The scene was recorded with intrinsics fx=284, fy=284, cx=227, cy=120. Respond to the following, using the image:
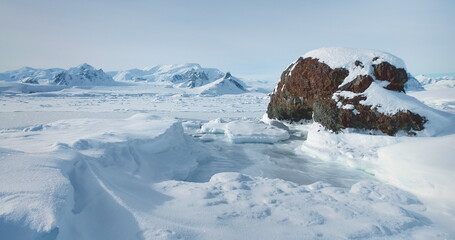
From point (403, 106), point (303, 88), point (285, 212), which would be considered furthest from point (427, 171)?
point (303, 88)

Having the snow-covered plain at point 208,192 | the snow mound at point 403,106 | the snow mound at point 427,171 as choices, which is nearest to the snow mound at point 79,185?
the snow-covered plain at point 208,192

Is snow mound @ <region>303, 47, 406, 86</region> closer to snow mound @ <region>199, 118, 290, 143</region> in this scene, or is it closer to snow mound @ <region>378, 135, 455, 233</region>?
snow mound @ <region>199, 118, 290, 143</region>

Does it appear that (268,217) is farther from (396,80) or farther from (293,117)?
(293,117)

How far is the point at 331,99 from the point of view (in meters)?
9.55

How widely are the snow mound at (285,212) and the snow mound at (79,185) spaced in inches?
21.1

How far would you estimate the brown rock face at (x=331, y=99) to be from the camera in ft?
26.7

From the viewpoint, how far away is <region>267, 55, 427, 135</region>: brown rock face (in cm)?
815

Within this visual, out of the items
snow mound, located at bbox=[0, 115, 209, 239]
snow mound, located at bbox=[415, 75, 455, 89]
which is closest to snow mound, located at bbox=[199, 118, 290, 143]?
snow mound, located at bbox=[0, 115, 209, 239]

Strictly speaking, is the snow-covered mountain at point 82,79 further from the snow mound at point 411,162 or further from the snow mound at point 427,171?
the snow mound at point 427,171

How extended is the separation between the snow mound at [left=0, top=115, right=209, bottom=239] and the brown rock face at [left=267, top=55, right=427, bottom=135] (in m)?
5.19

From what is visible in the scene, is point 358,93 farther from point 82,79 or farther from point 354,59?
point 82,79

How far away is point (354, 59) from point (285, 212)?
26.2 feet

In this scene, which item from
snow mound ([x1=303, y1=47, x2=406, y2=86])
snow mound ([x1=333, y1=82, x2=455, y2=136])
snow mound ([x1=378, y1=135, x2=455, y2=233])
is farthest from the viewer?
snow mound ([x1=303, y1=47, x2=406, y2=86])

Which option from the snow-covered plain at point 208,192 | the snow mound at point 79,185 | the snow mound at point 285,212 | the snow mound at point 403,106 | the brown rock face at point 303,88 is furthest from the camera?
the brown rock face at point 303,88
